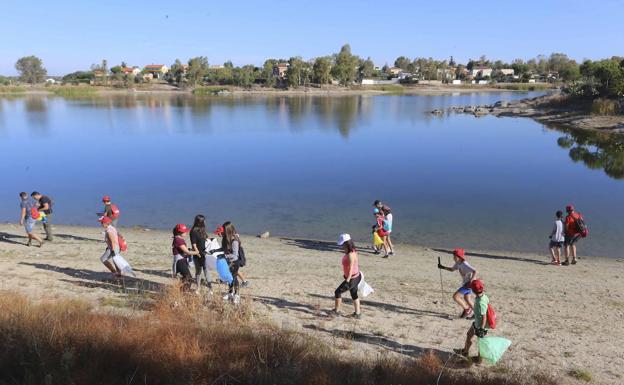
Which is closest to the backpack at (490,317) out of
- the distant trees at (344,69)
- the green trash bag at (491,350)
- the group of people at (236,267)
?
the group of people at (236,267)

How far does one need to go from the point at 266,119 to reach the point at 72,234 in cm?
5501

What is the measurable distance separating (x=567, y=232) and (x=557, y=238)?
43cm

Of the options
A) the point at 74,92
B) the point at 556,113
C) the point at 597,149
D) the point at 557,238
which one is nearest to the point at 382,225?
the point at 557,238

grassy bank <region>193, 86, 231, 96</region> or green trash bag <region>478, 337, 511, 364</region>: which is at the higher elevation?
grassy bank <region>193, 86, 231, 96</region>

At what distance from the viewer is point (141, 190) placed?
27.4m

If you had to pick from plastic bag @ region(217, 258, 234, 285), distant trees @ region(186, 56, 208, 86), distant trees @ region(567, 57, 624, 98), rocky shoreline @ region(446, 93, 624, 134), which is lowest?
plastic bag @ region(217, 258, 234, 285)

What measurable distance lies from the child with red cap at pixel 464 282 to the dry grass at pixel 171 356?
2.14 m

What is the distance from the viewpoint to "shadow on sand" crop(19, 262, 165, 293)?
10.8 meters

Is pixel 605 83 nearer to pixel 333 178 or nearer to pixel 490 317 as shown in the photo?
pixel 333 178

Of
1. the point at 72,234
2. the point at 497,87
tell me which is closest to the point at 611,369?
the point at 72,234

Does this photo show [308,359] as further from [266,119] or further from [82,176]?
[266,119]

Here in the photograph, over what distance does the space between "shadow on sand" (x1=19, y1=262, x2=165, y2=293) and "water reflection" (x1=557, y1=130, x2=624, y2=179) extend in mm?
30526

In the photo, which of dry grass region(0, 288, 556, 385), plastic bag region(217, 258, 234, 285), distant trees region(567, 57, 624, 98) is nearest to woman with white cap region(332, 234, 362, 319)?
dry grass region(0, 288, 556, 385)

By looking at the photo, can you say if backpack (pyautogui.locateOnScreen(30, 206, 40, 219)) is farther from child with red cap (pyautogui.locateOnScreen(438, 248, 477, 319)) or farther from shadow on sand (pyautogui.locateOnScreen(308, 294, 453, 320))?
child with red cap (pyautogui.locateOnScreen(438, 248, 477, 319))
